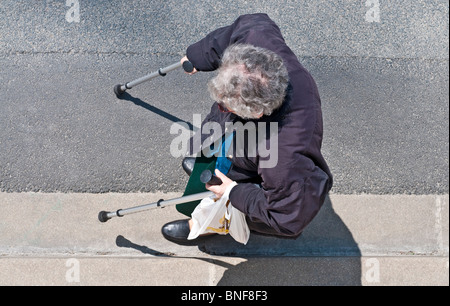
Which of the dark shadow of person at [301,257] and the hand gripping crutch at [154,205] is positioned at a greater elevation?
the hand gripping crutch at [154,205]

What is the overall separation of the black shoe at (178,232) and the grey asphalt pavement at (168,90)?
0.38m

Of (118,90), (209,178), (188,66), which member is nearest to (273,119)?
(209,178)

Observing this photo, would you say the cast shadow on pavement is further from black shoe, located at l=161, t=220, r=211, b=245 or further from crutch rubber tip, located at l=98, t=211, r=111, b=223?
crutch rubber tip, located at l=98, t=211, r=111, b=223

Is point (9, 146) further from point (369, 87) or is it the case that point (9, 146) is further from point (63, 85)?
point (369, 87)

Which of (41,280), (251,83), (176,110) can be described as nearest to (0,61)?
(176,110)

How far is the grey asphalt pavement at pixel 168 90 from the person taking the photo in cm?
352

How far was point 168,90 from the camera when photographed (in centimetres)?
369

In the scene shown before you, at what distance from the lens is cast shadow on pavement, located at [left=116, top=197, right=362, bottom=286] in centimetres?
339

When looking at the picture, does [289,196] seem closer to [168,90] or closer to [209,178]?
[209,178]

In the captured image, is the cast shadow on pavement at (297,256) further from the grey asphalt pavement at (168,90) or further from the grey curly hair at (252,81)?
the grey curly hair at (252,81)

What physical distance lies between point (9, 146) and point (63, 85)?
73 cm

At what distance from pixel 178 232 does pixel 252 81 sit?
1.77 meters
